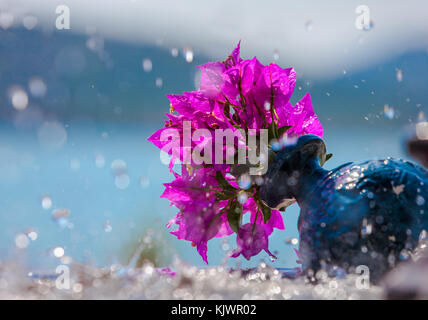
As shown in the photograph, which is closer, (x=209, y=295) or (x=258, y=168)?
(x=209, y=295)

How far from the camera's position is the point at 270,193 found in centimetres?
44

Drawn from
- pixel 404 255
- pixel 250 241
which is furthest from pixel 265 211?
pixel 404 255

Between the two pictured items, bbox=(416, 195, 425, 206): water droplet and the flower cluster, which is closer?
bbox=(416, 195, 425, 206): water droplet

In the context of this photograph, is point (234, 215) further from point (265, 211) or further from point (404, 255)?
point (404, 255)

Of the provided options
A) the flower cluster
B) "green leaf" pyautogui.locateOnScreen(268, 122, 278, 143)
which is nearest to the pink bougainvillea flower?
the flower cluster

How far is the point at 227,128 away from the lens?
0.45 metres

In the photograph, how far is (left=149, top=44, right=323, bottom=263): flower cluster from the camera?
0.46m

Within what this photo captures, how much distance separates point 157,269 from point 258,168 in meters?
Answer: 0.15

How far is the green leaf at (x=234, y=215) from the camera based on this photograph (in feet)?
1.55

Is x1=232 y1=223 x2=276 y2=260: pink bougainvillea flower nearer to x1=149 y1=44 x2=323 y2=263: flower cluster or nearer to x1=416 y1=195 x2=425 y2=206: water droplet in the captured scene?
x1=149 y1=44 x2=323 y2=263: flower cluster
